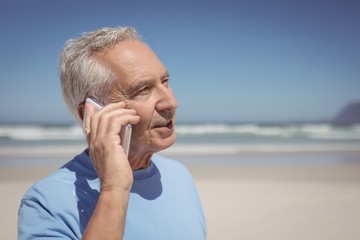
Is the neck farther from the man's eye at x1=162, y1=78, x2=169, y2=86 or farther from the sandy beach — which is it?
the sandy beach

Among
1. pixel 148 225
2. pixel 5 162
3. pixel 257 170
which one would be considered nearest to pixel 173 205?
pixel 148 225

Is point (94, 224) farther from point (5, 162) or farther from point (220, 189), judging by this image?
point (5, 162)

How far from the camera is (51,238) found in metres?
1.36

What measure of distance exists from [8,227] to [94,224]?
5.09 metres

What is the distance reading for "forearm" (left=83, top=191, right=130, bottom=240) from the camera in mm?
1245

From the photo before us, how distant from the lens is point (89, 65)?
5.54 feet

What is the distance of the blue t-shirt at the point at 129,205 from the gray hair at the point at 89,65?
0.28m

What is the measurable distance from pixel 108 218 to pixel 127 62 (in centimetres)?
68

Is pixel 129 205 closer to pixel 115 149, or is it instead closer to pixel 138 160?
pixel 138 160

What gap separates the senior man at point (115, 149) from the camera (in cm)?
139

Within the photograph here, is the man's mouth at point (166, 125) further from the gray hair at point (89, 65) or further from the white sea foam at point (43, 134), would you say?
the white sea foam at point (43, 134)

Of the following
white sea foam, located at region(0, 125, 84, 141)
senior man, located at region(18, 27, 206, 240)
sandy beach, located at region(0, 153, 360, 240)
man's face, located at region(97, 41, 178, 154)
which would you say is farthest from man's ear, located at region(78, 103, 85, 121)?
white sea foam, located at region(0, 125, 84, 141)

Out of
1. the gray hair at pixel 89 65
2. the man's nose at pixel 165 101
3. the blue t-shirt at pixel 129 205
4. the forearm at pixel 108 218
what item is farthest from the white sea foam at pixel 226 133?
the forearm at pixel 108 218

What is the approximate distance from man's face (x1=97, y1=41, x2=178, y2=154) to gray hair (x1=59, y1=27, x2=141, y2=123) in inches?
1.1
